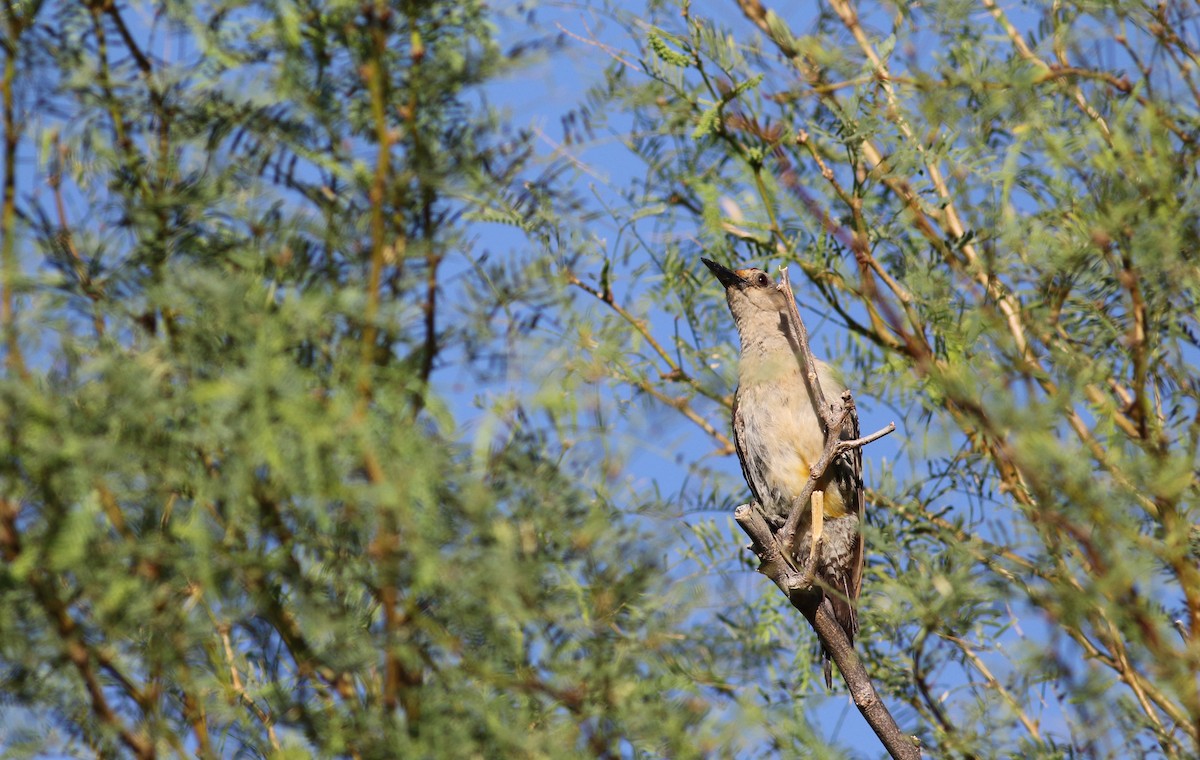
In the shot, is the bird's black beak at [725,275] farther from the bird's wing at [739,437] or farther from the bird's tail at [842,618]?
the bird's tail at [842,618]

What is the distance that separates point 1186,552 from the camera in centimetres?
238

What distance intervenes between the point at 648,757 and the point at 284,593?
848mm

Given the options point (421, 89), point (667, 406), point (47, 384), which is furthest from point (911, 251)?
point (47, 384)

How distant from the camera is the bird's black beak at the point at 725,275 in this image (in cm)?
379

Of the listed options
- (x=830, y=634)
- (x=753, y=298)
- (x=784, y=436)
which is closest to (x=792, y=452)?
(x=784, y=436)

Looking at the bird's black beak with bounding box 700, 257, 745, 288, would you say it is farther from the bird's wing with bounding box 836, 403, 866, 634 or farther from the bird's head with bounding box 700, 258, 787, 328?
the bird's wing with bounding box 836, 403, 866, 634

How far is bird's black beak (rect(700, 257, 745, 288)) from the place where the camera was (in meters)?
3.79

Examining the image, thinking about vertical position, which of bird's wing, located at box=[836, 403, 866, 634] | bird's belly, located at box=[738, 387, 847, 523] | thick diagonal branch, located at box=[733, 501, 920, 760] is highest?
bird's belly, located at box=[738, 387, 847, 523]

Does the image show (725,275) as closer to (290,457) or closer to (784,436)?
(784,436)

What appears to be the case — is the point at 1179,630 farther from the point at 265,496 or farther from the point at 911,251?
the point at 265,496

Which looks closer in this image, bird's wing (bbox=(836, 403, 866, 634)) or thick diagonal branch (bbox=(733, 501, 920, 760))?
thick diagonal branch (bbox=(733, 501, 920, 760))

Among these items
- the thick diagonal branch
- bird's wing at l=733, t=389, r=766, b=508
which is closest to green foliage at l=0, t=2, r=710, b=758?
the thick diagonal branch

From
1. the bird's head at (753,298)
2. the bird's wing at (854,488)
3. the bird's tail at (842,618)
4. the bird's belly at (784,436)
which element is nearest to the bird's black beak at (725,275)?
the bird's head at (753,298)

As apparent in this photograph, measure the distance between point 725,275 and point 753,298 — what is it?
0.85 feet
